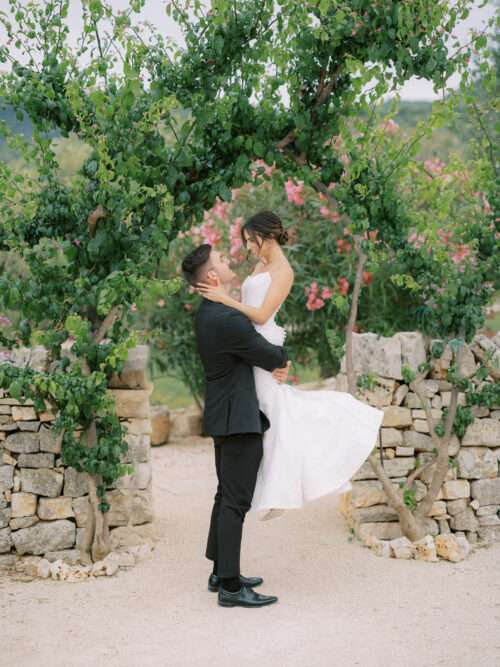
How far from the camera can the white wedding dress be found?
4273mm

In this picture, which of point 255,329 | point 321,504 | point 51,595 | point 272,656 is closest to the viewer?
point 272,656

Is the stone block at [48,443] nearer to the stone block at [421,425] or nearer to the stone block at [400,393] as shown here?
the stone block at [400,393]

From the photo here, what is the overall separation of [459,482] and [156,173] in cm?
282

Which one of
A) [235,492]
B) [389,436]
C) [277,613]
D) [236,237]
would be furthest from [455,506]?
[236,237]

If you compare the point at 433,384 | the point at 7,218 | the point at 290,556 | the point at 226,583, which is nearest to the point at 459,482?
the point at 433,384

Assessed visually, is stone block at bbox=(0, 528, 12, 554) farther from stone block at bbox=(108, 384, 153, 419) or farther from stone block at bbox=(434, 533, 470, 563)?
stone block at bbox=(434, 533, 470, 563)

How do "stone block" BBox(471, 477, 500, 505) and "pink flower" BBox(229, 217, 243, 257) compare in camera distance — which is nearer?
"stone block" BBox(471, 477, 500, 505)

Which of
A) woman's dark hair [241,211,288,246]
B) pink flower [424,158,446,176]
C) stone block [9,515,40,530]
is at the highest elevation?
pink flower [424,158,446,176]

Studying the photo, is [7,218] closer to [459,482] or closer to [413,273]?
[413,273]

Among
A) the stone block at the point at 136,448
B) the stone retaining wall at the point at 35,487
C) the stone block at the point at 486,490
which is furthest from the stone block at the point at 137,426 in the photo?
the stone block at the point at 486,490

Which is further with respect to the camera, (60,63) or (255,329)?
(60,63)

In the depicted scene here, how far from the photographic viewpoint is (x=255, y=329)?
420cm

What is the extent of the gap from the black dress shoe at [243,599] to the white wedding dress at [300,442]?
45cm

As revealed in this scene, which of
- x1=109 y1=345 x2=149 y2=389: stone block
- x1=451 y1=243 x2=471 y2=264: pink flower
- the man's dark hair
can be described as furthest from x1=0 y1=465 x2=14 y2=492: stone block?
x1=451 y1=243 x2=471 y2=264: pink flower
